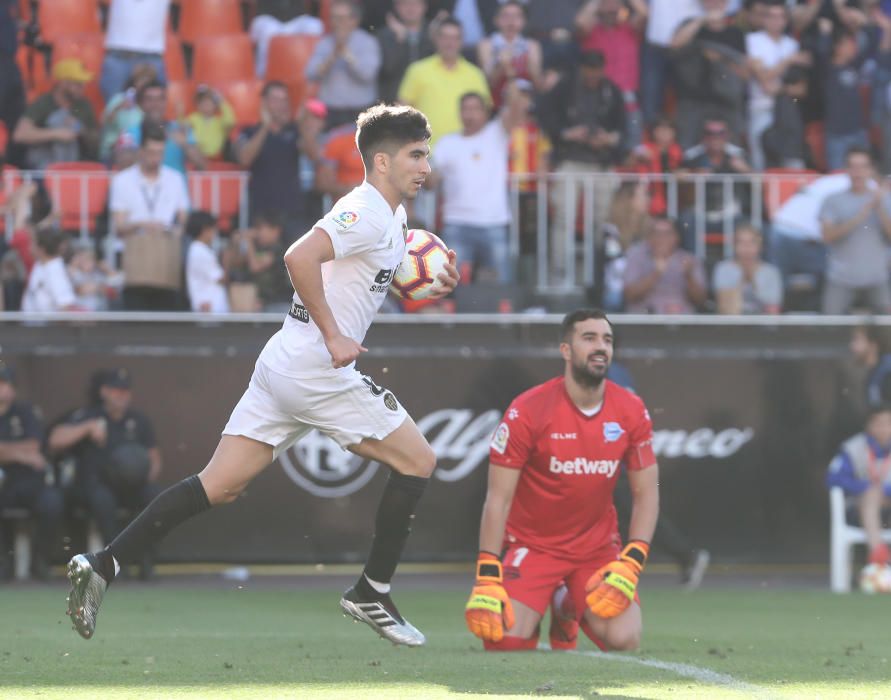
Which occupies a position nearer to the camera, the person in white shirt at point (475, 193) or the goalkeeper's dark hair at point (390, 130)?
the goalkeeper's dark hair at point (390, 130)

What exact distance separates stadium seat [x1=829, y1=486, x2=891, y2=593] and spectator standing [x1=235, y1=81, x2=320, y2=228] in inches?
187

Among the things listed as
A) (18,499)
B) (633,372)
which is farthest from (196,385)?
(633,372)

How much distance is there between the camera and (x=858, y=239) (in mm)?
13461

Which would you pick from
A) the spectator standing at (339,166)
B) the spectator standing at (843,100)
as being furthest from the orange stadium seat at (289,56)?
the spectator standing at (843,100)

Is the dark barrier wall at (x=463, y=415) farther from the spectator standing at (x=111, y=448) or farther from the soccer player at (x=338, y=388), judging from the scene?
the soccer player at (x=338, y=388)

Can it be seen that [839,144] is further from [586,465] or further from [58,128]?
[586,465]

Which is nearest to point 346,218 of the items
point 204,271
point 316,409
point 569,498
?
point 316,409

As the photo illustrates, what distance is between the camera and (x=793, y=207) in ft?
45.1

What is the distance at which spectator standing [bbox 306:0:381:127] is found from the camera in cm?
1434

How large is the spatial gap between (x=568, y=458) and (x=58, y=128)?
286 inches

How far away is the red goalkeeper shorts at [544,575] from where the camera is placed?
841 cm

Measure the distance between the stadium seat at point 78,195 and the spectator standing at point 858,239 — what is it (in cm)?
580

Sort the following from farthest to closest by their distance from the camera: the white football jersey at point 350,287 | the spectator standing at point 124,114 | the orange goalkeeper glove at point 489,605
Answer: the spectator standing at point 124,114 < the orange goalkeeper glove at point 489,605 < the white football jersey at point 350,287

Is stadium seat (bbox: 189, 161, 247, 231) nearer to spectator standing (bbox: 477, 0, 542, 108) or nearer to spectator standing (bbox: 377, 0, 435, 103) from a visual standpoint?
spectator standing (bbox: 377, 0, 435, 103)
